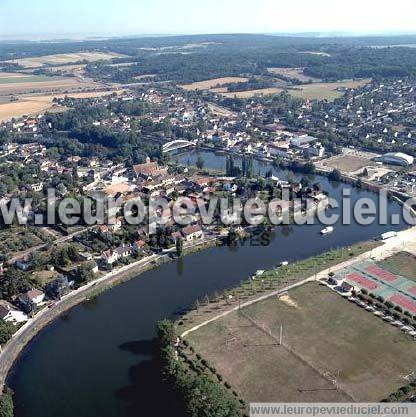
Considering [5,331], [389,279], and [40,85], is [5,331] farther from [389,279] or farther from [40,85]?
[40,85]

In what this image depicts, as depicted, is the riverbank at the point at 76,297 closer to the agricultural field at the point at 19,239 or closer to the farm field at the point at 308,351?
the agricultural field at the point at 19,239

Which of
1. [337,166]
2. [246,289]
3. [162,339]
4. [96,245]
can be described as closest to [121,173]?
[96,245]

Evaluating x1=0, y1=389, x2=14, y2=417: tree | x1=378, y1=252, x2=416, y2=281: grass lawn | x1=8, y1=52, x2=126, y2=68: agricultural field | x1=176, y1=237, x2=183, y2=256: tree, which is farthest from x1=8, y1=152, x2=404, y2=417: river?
x1=8, y1=52, x2=126, y2=68: agricultural field

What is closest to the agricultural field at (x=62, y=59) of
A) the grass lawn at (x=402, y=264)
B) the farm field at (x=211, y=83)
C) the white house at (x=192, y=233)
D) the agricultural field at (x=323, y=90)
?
the farm field at (x=211, y=83)

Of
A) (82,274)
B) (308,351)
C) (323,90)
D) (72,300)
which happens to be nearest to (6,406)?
(72,300)

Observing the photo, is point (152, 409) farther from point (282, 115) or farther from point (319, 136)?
point (282, 115)
